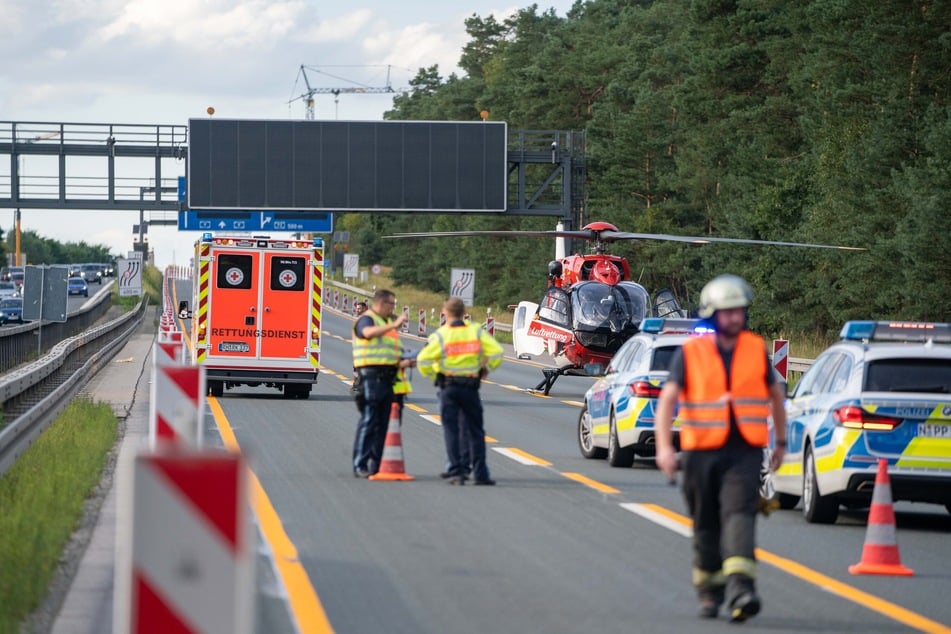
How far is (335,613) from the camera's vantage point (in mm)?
9102

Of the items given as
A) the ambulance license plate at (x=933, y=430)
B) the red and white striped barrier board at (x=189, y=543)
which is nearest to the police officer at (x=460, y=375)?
the ambulance license plate at (x=933, y=430)

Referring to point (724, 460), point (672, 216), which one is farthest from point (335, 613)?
point (672, 216)

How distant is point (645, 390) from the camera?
1794cm

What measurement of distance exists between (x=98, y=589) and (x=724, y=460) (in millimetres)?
3618

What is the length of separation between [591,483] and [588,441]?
3.10m

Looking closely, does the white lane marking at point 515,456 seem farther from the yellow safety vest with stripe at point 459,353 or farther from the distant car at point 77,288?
the distant car at point 77,288

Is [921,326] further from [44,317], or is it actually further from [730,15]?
[730,15]

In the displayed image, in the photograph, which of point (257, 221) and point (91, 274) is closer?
point (257, 221)

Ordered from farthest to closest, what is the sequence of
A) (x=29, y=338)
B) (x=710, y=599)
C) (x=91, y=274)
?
(x=91, y=274)
(x=29, y=338)
(x=710, y=599)

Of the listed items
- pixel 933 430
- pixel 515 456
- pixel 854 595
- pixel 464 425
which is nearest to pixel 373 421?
pixel 464 425

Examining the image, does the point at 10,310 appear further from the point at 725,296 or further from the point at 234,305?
the point at 725,296

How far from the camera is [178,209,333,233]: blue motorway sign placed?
5697 cm

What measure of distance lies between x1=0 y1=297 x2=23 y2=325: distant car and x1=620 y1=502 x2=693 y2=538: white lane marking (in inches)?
2626

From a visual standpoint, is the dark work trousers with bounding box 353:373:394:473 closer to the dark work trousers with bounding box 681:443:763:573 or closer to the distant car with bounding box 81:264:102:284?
the dark work trousers with bounding box 681:443:763:573
